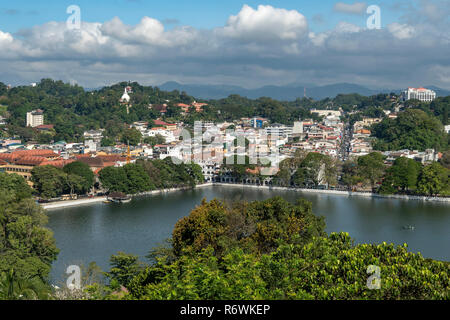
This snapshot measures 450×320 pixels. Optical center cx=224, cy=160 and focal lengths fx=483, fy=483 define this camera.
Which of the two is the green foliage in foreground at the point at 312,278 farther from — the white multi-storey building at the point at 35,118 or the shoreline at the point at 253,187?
the white multi-storey building at the point at 35,118

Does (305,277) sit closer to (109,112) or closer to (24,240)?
(24,240)

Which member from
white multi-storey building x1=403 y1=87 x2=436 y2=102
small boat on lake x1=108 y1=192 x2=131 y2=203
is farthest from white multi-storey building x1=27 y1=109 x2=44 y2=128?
white multi-storey building x1=403 y1=87 x2=436 y2=102

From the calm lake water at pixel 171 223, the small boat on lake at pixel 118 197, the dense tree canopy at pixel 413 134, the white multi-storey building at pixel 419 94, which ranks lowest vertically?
the calm lake water at pixel 171 223

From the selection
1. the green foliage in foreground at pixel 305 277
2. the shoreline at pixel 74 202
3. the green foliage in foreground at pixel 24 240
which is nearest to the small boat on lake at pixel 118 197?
the shoreline at pixel 74 202

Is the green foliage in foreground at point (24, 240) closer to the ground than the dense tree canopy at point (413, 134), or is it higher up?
closer to the ground

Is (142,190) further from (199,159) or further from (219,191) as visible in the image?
(199,159)

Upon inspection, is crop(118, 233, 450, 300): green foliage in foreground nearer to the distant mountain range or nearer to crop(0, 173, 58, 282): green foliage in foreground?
crop(0, 173, 58, 282): green foliage in foreground
